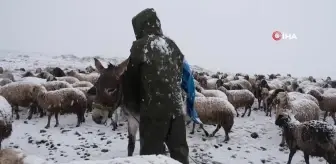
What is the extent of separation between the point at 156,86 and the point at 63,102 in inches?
289

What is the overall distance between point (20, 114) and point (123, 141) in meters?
5.32

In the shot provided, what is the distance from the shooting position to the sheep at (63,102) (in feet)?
32.5

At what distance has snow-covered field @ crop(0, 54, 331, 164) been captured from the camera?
7648 millimetres

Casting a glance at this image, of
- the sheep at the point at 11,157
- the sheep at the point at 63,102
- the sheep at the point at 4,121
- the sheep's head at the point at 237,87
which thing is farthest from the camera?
the sheep's head at the point at 237,87

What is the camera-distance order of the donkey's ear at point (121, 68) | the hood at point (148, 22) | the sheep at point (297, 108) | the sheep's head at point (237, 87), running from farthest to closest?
the sheep's head at point (237, 87), the sheep at point (297, 108), the hood at point (148, 22), the donkey's ear at point (121, 68)

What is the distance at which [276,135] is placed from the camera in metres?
10.2

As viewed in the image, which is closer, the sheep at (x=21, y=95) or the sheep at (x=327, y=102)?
the sheep at (x=21, y=95)

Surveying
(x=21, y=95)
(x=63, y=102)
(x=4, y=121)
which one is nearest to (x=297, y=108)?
(x=63, y=102)

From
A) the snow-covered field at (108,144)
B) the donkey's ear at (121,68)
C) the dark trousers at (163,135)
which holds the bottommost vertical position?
the snow-covered field at (108,144)

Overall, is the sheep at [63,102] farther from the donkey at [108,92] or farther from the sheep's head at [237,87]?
the sheep's head at [237,87]

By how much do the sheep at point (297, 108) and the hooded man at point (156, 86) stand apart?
618 cm

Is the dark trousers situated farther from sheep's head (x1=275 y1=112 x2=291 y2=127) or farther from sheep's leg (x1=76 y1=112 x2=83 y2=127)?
sheep's leg (x1=76 y1=112 x2=83 y2=127)

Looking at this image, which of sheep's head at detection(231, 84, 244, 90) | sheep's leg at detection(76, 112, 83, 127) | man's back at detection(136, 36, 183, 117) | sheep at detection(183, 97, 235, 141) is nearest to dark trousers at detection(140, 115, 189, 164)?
man's back at detection(136, 36, 183, 117)

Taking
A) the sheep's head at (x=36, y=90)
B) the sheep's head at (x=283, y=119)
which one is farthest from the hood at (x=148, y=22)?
the sheep's head at (x=36, y=90)
